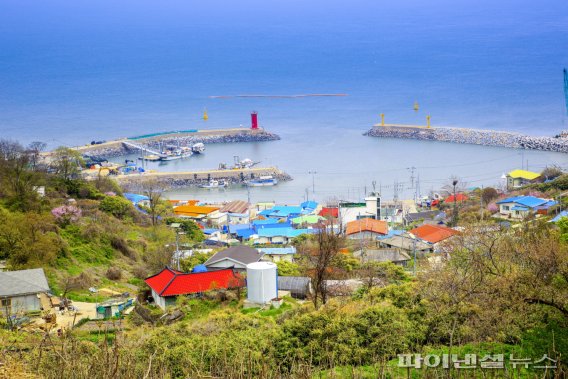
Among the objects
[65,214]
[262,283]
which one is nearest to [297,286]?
[262,283]

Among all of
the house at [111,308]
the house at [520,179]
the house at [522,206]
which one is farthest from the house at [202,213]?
the house at [111,308]

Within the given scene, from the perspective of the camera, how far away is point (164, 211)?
11945 mm

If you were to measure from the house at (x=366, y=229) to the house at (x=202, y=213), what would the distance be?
2665 millimetres

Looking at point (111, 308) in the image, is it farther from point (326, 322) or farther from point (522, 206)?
point (522, 206)

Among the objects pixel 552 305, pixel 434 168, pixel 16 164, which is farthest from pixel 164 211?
pixel 552 305

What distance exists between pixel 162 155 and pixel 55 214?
1200 cm

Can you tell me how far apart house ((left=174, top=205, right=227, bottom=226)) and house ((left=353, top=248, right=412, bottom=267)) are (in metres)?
4.49

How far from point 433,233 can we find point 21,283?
211 inches

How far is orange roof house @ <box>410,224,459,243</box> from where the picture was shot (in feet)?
30.1

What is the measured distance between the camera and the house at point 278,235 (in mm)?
10562

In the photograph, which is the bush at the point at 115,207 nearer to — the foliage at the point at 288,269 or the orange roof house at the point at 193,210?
the orange roof house at the point at 193,210

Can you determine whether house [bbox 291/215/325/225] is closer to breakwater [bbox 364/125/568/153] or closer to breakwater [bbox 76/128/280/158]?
breakwater [bbox 364/125/568/153]

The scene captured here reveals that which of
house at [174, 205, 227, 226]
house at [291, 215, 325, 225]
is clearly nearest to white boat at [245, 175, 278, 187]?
house at [174, 205, 227, 226]

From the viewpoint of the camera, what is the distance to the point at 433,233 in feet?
31.3
